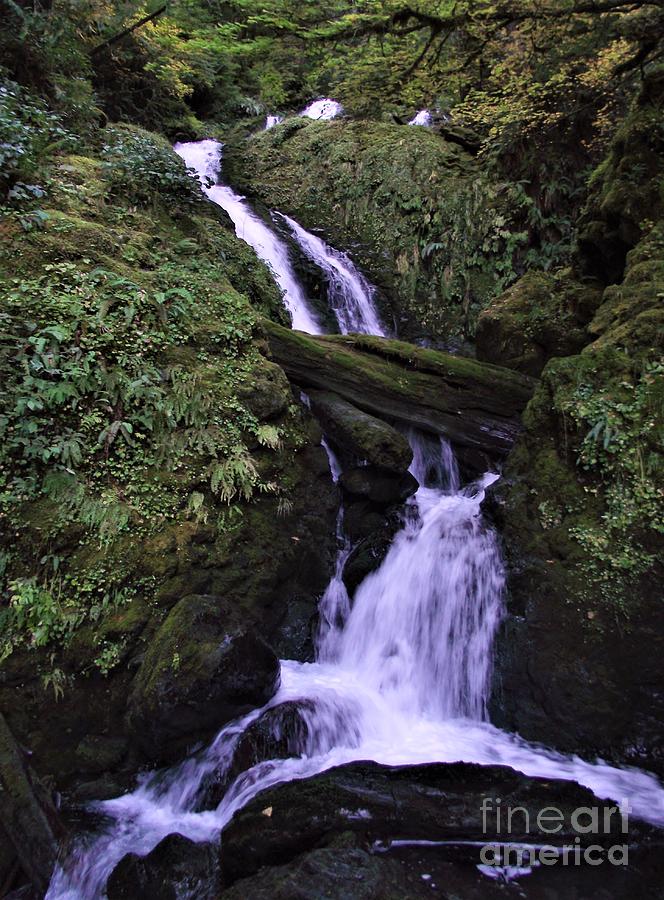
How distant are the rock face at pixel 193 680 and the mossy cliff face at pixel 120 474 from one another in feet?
0.66

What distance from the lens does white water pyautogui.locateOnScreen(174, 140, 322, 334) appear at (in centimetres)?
999

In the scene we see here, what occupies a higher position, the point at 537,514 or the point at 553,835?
the point at 537,514

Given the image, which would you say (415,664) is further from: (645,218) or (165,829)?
(645,218)

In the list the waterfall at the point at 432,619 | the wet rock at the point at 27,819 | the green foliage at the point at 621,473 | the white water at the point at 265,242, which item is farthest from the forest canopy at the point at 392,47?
the wet rock at the point at 27,819

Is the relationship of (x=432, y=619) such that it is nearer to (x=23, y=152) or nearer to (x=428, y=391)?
(x=428, y=391)

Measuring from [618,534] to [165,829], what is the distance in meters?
4.50

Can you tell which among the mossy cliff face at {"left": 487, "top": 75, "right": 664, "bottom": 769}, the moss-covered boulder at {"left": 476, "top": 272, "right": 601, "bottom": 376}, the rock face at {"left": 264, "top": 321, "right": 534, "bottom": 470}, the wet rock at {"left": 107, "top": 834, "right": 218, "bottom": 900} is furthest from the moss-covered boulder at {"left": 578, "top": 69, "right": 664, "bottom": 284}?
the wet rock at {"left": 107, "top": 834, "right": 218, "bottom": 900}

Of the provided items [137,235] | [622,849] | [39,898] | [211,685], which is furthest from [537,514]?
[137,235]

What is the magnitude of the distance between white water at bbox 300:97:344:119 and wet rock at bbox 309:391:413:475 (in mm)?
13071

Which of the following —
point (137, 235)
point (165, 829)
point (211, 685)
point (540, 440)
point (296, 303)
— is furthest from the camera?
point (296, 303)

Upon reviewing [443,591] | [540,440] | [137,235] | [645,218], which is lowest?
[443,591]

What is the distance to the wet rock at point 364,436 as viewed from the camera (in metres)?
6.38

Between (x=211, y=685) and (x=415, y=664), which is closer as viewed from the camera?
(x=211, y=685)

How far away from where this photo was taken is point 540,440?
582 cm
